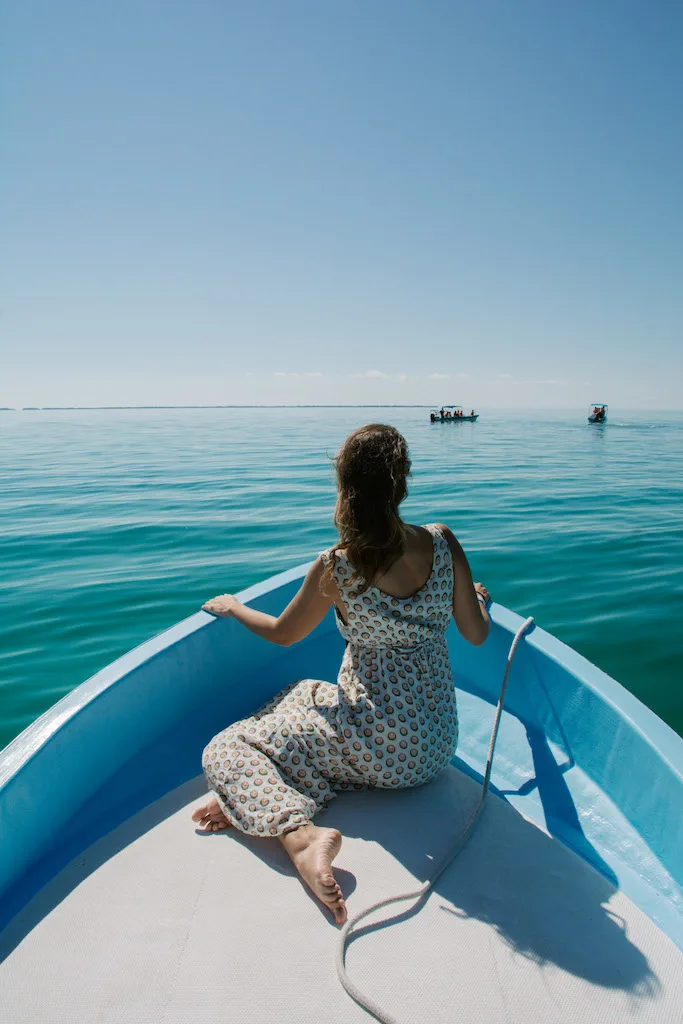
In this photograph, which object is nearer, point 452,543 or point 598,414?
point 452,543

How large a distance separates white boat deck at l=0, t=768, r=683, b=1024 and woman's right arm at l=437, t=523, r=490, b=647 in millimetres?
566

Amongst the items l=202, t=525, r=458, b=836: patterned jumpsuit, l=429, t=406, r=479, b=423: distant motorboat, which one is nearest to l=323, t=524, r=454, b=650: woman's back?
l=202, t=525, r=458, b=836: patterned jumpsuit

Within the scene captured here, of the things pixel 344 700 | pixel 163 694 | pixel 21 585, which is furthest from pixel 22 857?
pixel 21 585

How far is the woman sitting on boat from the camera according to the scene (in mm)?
1554

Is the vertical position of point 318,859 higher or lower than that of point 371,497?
lower

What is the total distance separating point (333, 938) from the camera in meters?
1.33

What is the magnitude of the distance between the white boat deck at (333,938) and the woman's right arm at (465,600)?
0.57 m

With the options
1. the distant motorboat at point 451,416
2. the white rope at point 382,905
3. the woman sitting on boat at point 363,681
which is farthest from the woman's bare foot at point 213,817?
the distant motorboat at point 451,416

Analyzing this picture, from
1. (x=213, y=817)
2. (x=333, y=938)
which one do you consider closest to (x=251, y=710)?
(x=213, y=817)

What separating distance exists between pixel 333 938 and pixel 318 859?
0.16m

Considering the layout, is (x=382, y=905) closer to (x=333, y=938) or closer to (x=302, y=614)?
(x=333, y=938)

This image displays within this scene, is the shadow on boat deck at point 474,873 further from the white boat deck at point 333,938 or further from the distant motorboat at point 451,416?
the distant motorboat at point 451,416

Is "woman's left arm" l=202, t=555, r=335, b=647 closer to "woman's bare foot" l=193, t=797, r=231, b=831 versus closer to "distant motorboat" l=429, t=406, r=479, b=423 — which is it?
"woman's bare foot" l=193, t=797, r=231, b=831

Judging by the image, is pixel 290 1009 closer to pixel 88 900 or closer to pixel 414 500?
pixel 88 900
